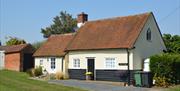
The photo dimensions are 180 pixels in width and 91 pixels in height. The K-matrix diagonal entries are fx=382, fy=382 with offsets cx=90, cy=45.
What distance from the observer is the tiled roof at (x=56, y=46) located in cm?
4097

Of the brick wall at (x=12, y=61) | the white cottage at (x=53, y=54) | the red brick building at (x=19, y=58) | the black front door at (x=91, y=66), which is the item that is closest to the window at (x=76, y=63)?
the black front door at (x=91, y=66)

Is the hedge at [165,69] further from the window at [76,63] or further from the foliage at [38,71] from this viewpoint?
the foliage at [38,71]

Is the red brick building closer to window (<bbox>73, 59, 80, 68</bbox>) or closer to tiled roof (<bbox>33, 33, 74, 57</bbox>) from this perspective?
tiled roof (<bbox>33, 33, 74, 57</bbox>)

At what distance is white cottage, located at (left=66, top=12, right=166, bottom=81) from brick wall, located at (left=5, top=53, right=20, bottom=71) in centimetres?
1243

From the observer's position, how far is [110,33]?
119ft

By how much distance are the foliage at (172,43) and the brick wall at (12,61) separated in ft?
62.4

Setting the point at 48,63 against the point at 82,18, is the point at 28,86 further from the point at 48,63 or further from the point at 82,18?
the point at 82,18

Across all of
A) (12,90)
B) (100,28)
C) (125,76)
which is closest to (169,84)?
(125,76)

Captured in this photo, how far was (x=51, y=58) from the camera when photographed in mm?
41531

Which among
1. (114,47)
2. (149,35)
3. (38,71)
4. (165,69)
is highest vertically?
(149,35)

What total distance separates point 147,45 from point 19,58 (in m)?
20.3

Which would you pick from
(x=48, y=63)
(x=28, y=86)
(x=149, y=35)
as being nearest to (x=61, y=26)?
(x=48, y=63)

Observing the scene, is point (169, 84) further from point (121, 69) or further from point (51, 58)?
point (51, 58)

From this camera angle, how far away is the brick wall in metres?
49.1
